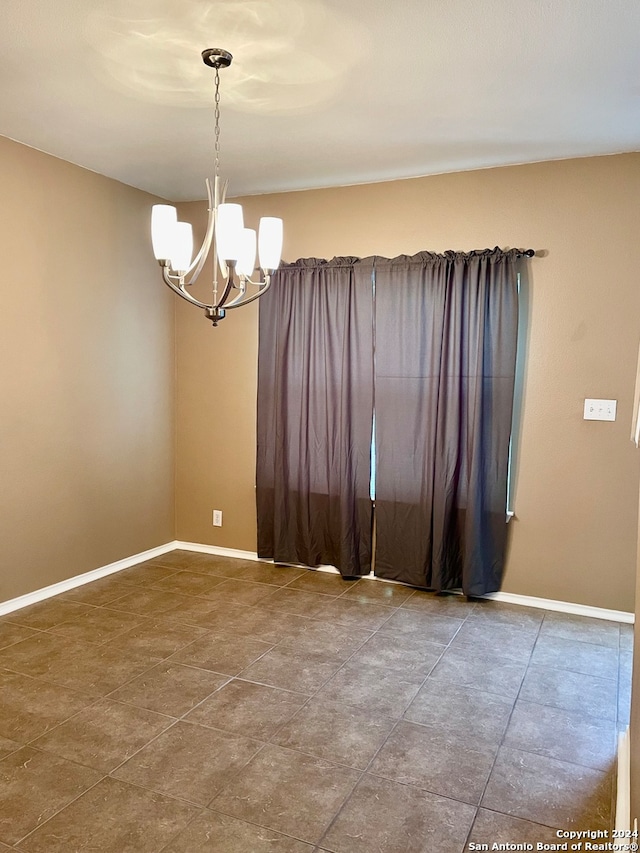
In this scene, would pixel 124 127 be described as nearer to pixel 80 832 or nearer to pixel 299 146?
pixel 299 146

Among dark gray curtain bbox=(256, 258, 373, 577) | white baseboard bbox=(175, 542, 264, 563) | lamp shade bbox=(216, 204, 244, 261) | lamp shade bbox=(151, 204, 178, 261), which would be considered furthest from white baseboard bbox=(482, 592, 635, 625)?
lamp shade bbox=(151, 204, 178, 261)

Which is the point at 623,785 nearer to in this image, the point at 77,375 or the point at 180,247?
the point at 180,247

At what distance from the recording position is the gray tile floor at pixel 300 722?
2.00 meters

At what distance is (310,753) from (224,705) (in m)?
0.48

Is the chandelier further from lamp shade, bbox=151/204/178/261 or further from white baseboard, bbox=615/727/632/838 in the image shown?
white baseboard, bbox=615/727/632/838

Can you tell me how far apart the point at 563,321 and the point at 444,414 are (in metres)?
0.86

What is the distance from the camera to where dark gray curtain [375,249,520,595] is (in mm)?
3834

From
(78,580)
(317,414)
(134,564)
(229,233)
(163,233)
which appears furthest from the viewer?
(134,564)

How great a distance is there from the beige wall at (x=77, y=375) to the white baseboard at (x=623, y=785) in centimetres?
311

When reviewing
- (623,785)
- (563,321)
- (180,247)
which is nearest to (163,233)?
(180,247)

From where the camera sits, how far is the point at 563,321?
3736 mm

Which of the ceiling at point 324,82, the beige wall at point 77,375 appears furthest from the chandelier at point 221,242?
the beige wall at point 77,375

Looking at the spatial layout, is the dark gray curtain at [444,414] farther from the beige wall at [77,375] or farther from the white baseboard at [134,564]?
the beige wall at [77,375]

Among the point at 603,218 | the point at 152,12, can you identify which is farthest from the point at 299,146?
the point at 603,218
